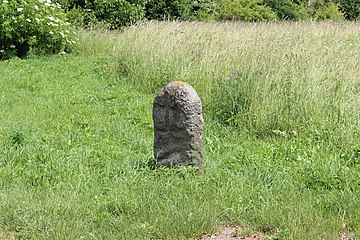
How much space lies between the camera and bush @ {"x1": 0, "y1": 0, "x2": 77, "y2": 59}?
14305 mm

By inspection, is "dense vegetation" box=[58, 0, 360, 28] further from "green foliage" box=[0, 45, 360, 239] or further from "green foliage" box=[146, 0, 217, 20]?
"green foliage" box=[0, 45, 360, 239]

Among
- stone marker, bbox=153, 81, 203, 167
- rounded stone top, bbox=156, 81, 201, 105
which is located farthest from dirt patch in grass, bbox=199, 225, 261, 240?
rounded stone top, bbox=156, 81, 201, 105

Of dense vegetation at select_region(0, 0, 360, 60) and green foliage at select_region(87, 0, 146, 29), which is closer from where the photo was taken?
dense vegetation at select_region(0, 0, 360, 60)

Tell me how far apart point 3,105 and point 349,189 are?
6.17 metres

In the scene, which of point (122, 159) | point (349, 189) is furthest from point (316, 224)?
point (122, 159)

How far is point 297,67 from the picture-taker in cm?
734

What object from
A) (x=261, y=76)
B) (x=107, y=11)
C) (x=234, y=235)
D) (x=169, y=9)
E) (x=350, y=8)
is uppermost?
(x=350, y=8)

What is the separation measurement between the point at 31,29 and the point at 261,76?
10.2m

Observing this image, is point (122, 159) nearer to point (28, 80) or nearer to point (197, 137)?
point (197, 137)

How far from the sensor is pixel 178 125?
4688 mm

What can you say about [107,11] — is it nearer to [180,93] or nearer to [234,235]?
[180,93]

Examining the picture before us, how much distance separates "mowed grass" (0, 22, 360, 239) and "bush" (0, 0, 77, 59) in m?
4.16

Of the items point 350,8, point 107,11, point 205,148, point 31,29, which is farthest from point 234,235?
point 350,8

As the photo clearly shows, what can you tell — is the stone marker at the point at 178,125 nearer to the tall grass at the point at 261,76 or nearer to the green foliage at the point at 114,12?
the tall grass at the point at 261,76
